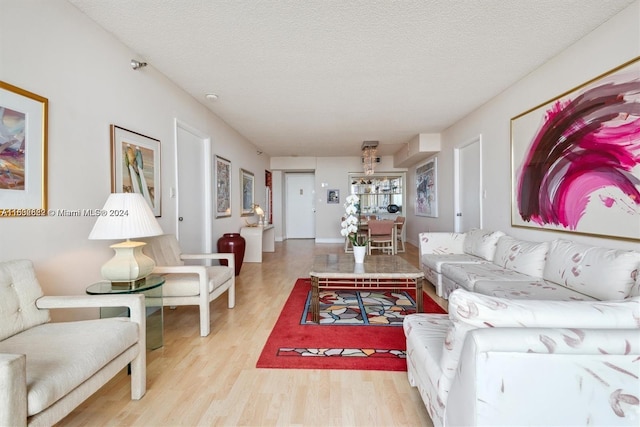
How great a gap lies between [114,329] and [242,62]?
245 cm

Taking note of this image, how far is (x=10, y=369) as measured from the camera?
0.95 metres

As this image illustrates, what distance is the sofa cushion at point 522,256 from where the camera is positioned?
2702 mm

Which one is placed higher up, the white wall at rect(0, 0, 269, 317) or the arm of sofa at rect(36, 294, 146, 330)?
the white wall at rect(0, 0, 269, 317)

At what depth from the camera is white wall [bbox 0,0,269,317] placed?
69.2 inches

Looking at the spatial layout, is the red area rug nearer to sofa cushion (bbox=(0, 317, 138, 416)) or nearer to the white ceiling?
sofa cushion (bbox=(0, 317, 138, 416))

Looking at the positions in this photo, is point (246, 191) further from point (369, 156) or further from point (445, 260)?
point (445, 260)

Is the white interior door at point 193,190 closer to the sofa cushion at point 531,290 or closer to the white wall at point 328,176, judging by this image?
the sofa cushion at point 531,290

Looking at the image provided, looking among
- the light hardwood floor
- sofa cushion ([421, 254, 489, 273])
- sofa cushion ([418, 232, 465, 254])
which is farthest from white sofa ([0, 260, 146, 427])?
sofa cushion ([418, 232, 465, 254])

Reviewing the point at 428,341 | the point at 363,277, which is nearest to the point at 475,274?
the point at 363,277

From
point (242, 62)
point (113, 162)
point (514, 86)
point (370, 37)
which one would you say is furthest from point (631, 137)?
point (113, 162)

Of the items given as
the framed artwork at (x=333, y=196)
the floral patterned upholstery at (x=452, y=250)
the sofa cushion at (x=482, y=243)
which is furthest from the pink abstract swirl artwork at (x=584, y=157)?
the framed artwork at (x=333, y=196)

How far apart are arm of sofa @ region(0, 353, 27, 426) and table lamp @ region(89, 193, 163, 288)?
1020 millimetres

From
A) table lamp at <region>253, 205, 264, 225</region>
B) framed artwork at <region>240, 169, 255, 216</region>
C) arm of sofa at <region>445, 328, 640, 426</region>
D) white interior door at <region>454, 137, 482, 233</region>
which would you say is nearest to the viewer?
arm of sofa at <region>445, 328, 640, 426</region>

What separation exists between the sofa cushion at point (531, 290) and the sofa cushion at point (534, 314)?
1205mm
